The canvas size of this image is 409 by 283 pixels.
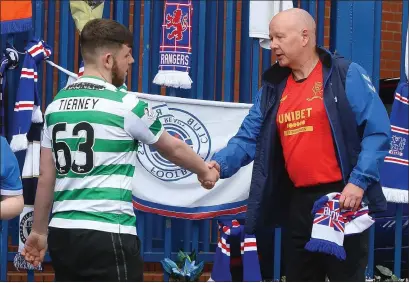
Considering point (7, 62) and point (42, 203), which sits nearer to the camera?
point (42, 203)

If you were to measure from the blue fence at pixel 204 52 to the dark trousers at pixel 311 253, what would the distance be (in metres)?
1.73

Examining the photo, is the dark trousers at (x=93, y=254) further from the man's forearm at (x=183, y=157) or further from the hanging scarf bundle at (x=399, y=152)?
the hanging scarf bundle at (x=399, y=152)

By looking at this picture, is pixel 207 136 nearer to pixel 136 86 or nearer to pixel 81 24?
pixel 136 86

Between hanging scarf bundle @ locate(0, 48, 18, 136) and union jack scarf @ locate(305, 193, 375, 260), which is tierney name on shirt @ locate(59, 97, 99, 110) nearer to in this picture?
union jack scarf @ locate(305, 193, 375, 260)

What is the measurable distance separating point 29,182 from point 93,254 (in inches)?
97.4

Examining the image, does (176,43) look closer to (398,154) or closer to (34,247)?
(398,154)

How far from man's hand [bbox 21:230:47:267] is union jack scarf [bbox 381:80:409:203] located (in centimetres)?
332

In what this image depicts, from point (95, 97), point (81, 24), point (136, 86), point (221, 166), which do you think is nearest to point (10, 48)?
point (81, 24)

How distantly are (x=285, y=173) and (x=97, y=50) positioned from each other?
5.22 ft

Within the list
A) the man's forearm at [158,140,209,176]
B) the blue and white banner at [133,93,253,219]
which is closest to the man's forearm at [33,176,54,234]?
the man's forearm at [158,140,209,176]

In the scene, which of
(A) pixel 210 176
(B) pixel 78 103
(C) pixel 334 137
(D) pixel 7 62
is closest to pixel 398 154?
(C) pixel 334 137

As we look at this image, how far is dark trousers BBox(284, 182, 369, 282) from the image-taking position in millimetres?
5449

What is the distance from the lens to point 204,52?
24.3 ft

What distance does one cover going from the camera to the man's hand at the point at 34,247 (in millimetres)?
4898
